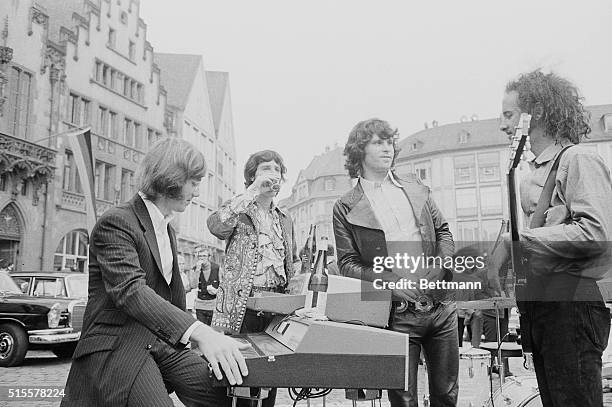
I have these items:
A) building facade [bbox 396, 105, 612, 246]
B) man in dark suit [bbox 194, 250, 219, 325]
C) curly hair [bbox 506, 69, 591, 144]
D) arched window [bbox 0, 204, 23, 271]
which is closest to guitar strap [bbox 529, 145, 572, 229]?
curly hair [bbox 506, 69, 591, 144]

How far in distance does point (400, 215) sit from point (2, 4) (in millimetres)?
11123

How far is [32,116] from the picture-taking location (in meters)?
Answer: 12.5

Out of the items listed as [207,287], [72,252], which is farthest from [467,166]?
[72,252]

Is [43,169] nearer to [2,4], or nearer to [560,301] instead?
[2,4]

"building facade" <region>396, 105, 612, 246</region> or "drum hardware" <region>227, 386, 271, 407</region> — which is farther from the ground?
"building facade" <region>396, 105, 612, 246</region>

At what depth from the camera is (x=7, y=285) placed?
644 centimetres

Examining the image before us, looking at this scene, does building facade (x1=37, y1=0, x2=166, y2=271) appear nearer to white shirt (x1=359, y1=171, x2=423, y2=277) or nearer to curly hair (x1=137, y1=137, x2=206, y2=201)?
white shirt (x1=359, y1=171, x2=423, y2=277)

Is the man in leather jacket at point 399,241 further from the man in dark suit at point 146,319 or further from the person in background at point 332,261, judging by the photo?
the man in dark suit at point 146,319

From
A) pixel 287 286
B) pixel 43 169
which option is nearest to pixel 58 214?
pixel 43 169

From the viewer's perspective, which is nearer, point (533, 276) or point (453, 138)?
point (533, 276)

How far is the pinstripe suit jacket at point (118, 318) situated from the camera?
1301 mm

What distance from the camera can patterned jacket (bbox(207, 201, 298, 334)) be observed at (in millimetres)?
2250

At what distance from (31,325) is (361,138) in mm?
5342

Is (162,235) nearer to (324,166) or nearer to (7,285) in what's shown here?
(324,166)
